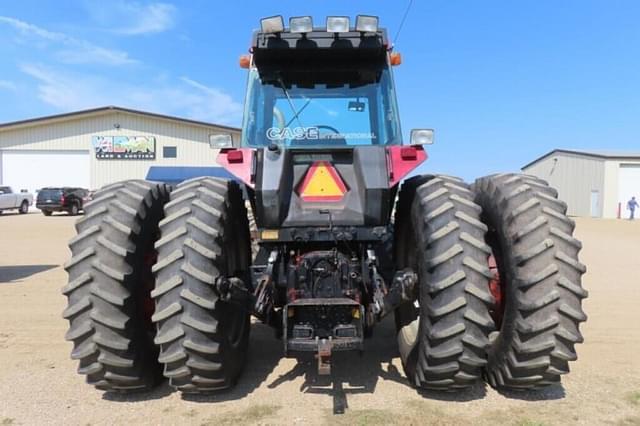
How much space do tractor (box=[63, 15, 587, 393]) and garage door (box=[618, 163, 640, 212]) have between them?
39.7 metres

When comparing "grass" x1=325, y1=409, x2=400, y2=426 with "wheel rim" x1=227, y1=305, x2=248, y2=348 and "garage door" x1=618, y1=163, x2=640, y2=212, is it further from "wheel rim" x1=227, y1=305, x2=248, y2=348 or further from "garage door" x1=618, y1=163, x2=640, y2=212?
"garage door" x1=618, y1=163, x2=640, y2=212

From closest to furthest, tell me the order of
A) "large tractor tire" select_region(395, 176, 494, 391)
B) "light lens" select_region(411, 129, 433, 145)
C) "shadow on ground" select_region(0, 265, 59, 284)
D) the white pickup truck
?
"large tractor tire" select_region(395, 176, 494, 391) → "light lens" select_region(411, 129, 433, 145) → "shadow on ground" select_region(0, 265, 59, 284) → the white pickup truck

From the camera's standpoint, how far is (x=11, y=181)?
35656 mm

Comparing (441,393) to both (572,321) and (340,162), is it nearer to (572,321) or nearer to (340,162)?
(572,321)

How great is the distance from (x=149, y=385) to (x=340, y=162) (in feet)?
7.44

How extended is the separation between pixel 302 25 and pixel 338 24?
0.30 meters

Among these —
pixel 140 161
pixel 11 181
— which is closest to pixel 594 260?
A: pixel 140 161

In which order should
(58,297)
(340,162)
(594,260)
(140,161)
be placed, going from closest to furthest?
(340,162) → (58,297) → (594,260) → (140,161)

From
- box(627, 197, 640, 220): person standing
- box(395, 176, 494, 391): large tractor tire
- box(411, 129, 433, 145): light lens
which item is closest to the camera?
box(395, 176, 494, 391): large tractor tire

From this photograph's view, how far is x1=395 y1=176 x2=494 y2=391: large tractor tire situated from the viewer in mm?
3555

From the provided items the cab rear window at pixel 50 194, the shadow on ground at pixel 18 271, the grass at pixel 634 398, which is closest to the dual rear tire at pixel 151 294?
the grass at pixel 634 398

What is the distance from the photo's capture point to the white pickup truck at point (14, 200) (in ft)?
101

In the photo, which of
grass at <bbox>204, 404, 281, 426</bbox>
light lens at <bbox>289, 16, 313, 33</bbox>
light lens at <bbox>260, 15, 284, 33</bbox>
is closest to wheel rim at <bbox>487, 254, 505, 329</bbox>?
grass at <bbox>204, 404, 281, 426</bbox>

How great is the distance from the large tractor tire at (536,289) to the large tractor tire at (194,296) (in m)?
2.03
